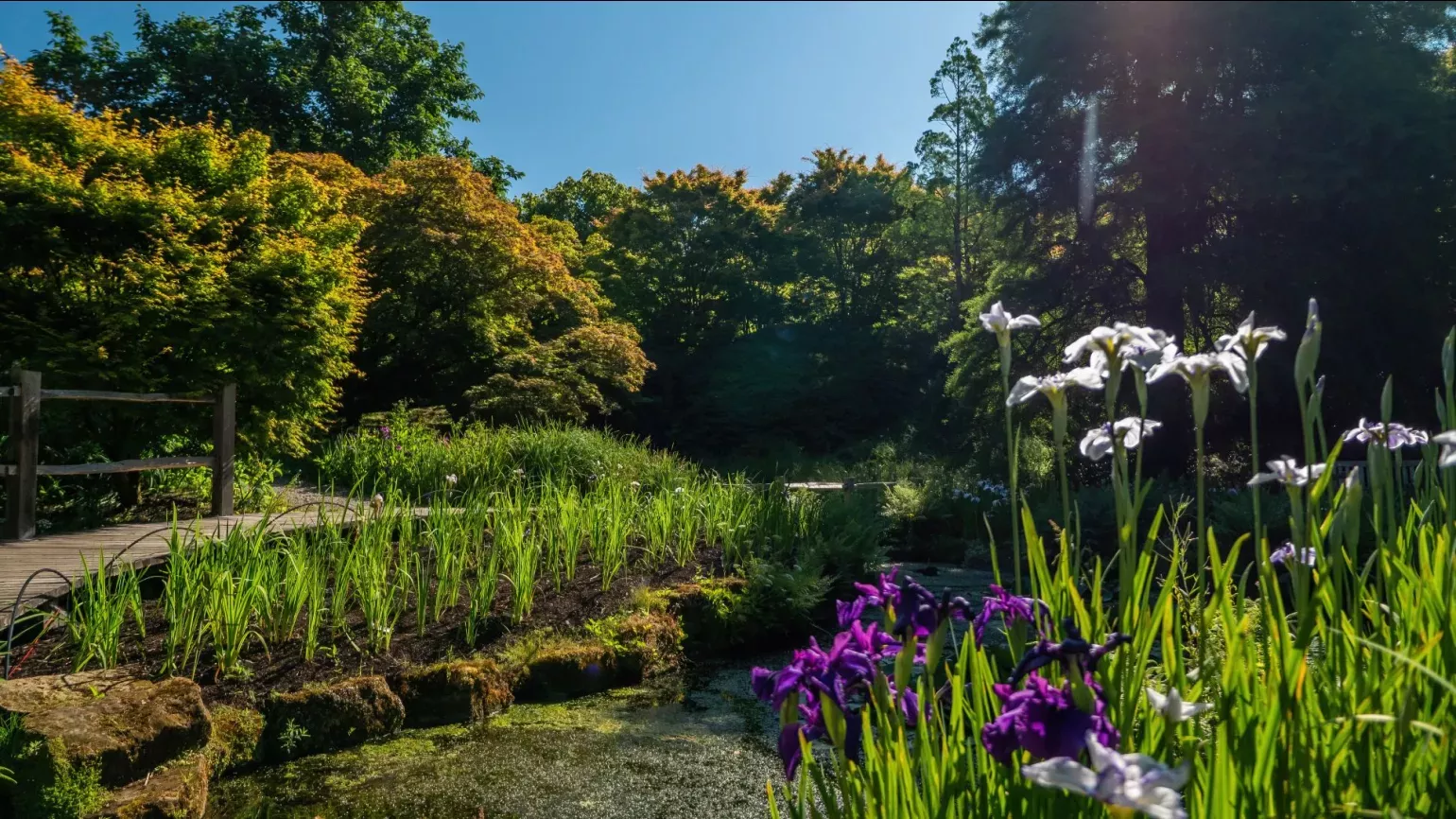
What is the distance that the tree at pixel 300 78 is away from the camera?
17.4 metres

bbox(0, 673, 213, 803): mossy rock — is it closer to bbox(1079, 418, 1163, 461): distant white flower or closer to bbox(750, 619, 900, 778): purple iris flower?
bbox(750, 619, 900, 778): purple iris flower

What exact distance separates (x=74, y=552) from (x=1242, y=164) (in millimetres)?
10668

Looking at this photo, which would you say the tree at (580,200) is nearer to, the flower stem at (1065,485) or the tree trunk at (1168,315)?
the tree trunk at (1168,315)

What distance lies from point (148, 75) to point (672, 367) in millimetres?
12290

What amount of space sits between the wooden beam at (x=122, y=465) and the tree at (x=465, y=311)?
22.6ft

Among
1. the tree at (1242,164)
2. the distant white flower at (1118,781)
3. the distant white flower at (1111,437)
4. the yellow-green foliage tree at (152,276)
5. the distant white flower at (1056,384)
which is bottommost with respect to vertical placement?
the distant white flower at (1118,781)

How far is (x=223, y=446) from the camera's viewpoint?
6.36 m

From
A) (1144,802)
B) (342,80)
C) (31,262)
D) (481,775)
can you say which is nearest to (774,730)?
(481,775)

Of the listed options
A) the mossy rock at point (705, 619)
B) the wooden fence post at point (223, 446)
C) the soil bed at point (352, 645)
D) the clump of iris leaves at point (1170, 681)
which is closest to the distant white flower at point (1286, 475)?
the clump of iris leaves at point (1170, 681)

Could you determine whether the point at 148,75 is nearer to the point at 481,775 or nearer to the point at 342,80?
the point at 342,80

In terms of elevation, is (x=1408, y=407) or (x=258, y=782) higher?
(x=1408, y=407)

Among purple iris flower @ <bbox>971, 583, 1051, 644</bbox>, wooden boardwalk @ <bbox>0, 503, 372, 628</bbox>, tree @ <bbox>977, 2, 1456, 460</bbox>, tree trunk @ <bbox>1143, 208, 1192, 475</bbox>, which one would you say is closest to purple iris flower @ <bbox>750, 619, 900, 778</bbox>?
purple iris flower @ <bbox>971, 583, 1051, 644</bbox>

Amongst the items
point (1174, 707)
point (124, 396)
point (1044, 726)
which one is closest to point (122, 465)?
point (124, 396)

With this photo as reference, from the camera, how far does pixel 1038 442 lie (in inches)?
477
